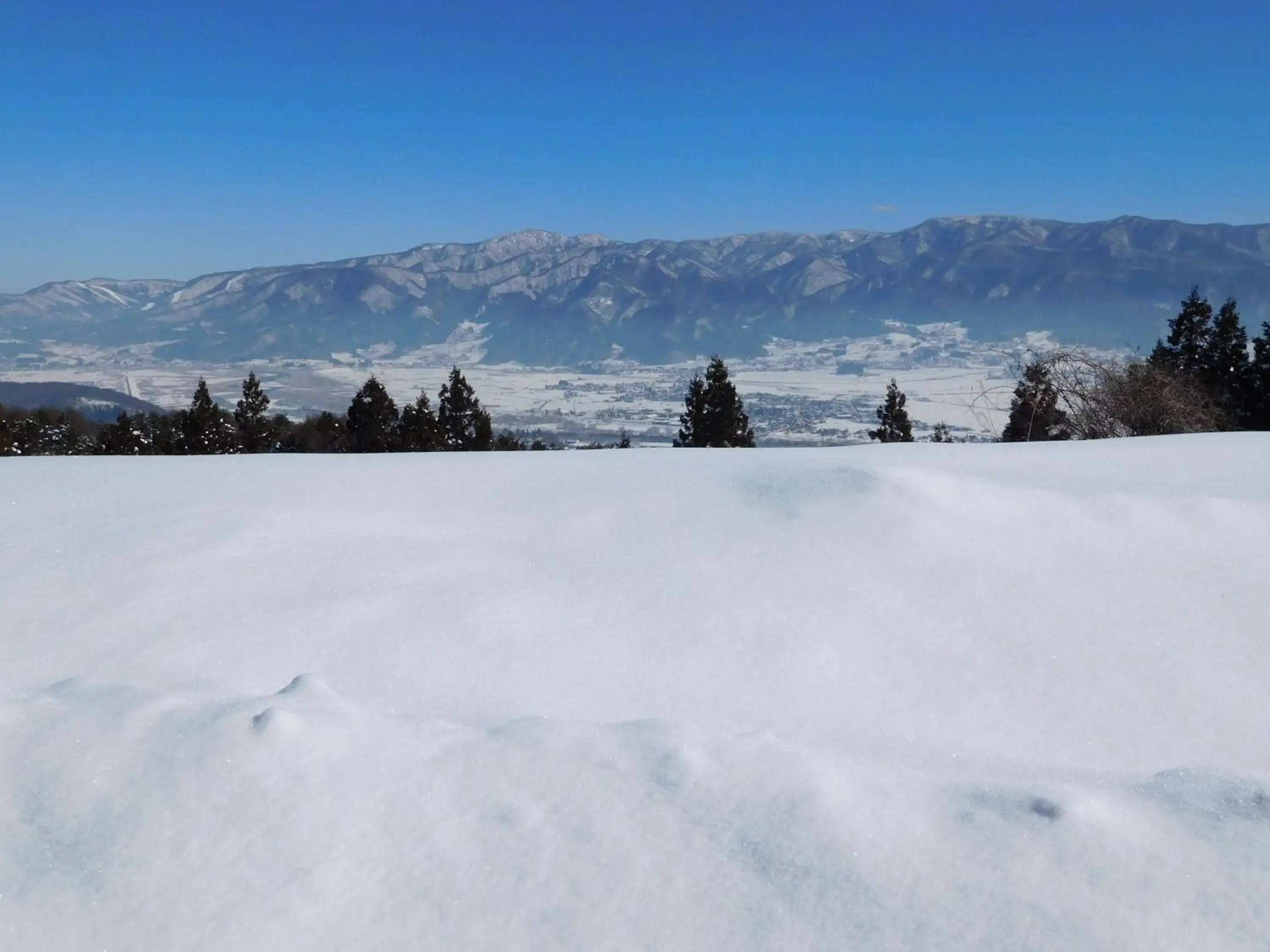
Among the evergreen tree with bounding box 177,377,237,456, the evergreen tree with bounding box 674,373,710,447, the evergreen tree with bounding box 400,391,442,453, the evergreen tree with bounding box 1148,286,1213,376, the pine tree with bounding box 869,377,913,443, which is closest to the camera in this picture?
the pine tree with bounding box 869,377,913,443

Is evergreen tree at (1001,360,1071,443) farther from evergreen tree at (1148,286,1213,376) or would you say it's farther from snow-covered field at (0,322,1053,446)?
evergreen tree at (1148,286,1213,376)

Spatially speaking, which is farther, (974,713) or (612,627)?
(612,627)

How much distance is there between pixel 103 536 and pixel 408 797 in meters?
2.58

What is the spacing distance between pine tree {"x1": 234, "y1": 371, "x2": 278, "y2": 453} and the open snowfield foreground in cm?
2087

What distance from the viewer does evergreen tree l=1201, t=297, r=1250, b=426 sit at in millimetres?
20109

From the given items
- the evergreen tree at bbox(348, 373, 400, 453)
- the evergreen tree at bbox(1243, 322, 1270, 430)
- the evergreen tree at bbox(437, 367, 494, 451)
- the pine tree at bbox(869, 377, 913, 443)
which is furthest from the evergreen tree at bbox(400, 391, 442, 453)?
the evergreen tree at bbox(1243, 322, 1270, 430)

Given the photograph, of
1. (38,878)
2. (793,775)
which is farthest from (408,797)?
(793,775)

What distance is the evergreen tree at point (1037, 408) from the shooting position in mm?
12305

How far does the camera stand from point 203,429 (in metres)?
21.2

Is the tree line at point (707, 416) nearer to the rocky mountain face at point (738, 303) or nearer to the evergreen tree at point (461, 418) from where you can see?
the evergreen tree at point (461, 418)

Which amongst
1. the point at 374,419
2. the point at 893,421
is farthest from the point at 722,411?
the point at 374,419

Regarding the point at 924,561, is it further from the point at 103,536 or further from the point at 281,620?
the point at 103,536

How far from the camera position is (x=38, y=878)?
65.1 inches

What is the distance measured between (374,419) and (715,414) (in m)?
9.89
